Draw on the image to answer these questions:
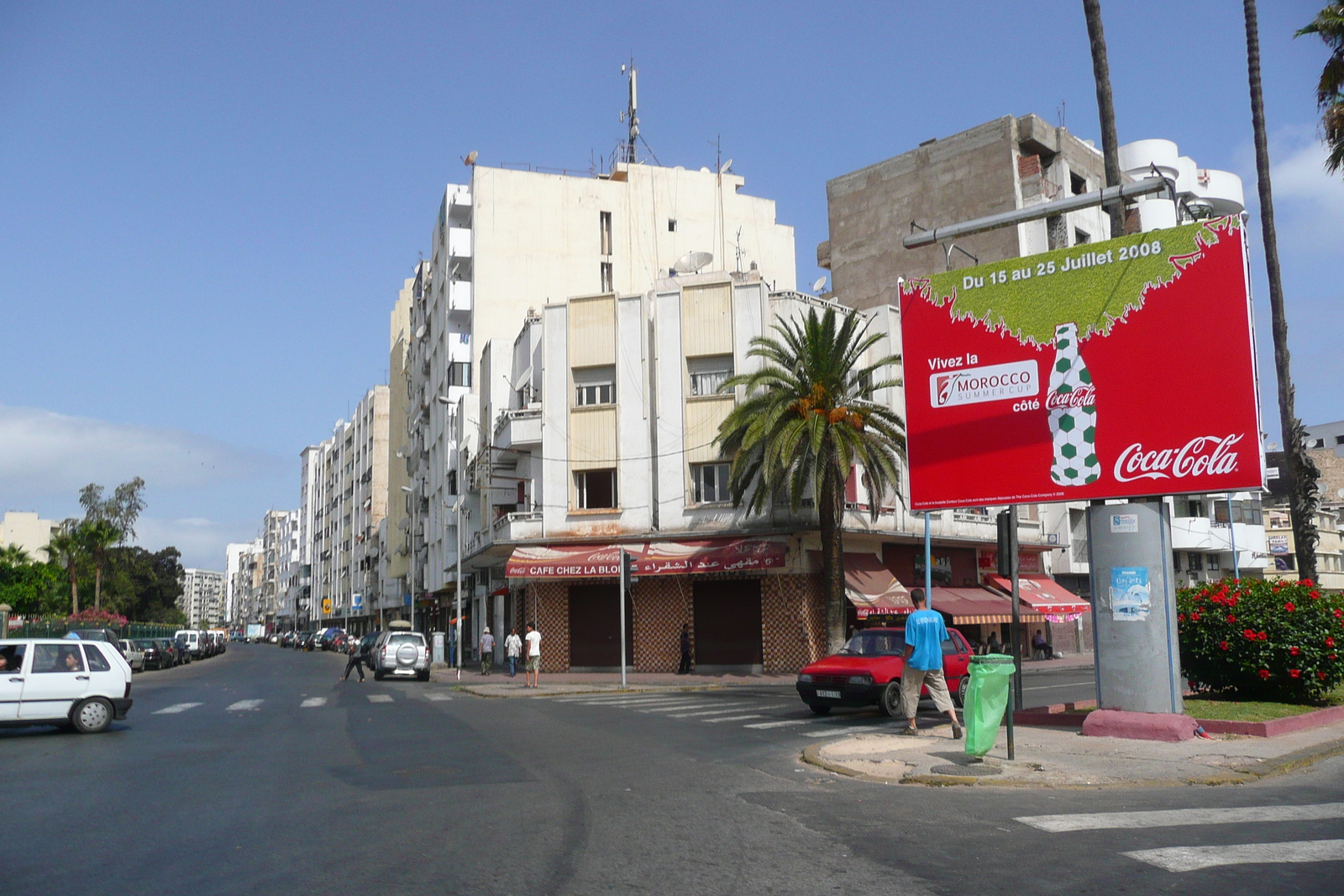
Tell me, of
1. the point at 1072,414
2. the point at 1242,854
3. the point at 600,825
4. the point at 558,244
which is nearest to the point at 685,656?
the point at 1072,414

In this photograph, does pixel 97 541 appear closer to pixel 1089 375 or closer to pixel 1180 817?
pixel 1089 375

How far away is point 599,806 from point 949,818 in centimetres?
286

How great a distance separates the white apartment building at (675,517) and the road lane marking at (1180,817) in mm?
23239

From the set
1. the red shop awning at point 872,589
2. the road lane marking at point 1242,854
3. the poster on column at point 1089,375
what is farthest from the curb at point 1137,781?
the red shop awning at point 872,589

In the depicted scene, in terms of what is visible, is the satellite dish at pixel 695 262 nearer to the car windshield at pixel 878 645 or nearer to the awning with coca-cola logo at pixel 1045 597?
the awning with coca-cola logo at pixel 1045 597

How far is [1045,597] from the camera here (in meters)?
38.3

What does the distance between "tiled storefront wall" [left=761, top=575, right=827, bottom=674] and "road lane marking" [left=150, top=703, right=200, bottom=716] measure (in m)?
17.4

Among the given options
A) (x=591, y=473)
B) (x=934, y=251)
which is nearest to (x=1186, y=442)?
(x=591, y=473)

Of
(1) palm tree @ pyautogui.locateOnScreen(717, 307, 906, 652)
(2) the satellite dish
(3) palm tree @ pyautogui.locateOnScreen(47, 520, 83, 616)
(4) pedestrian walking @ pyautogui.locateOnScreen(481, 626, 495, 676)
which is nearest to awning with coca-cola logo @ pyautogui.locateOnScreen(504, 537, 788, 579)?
(1) palm tree @ pyautogui.locateOnScreen(717, 307, 906, 652)

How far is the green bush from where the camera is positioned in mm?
14672

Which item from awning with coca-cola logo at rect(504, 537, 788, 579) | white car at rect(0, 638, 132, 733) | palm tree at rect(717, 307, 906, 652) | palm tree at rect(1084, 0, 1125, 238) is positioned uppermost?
palm tree at rect(1084, 0, 1125, 238)

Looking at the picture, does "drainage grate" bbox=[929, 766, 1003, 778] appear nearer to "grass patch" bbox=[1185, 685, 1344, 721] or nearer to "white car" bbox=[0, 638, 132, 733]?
"grass patch" bbox=[1185, 685, 1344, 721]

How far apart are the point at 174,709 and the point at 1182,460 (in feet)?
63.6

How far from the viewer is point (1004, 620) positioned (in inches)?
1544
